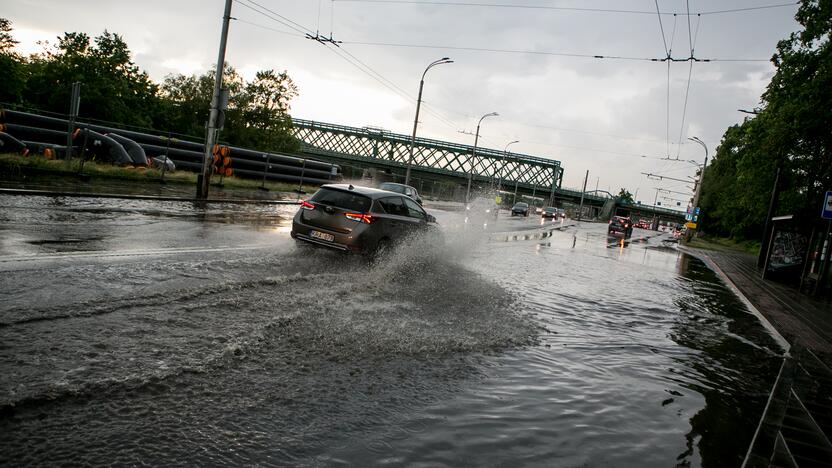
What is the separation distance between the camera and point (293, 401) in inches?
153

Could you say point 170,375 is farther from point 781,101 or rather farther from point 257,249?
point 781,101

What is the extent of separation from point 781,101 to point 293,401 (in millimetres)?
25777

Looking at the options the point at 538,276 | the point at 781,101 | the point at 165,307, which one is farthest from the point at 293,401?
the point at 781,101

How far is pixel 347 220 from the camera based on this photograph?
10.3 metres

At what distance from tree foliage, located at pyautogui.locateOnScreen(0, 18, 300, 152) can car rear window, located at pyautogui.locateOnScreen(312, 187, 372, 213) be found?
4379 centimetres

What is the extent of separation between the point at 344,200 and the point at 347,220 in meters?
0.48

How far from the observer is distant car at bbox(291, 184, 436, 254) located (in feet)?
33.6

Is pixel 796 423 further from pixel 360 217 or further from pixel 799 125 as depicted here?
pixel 799 125

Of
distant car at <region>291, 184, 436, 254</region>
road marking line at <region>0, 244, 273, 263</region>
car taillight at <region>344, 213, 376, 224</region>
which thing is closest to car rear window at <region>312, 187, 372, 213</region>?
distant car at <region>291, 184, 436, 254</region>

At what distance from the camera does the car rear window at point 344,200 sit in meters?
10.5

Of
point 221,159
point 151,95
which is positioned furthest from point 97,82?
point 221,159

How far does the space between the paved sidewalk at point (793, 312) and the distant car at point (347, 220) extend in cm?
750

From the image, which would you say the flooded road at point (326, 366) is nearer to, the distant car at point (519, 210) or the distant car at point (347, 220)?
the distant car at point (347, 220)

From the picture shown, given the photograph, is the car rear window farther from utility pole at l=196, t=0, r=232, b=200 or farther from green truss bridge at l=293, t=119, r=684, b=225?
green truss bridge at l=293, t=119, r=684, b=225
